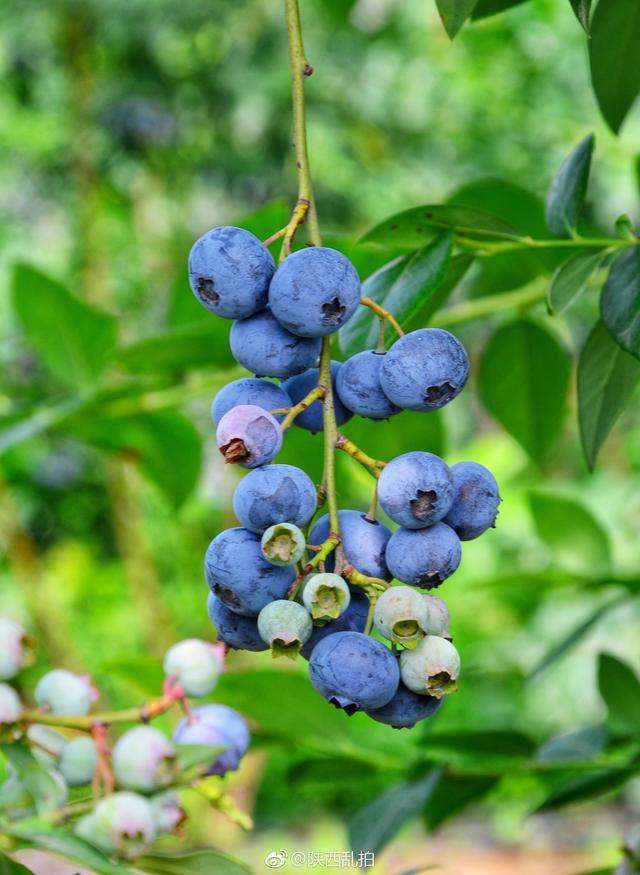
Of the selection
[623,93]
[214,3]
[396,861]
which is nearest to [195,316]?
[623,93]

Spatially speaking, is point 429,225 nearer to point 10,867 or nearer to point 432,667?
point 432,667

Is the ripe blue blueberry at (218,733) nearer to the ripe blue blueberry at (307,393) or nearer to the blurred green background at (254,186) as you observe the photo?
the ripe blue blueberry at (307,393)

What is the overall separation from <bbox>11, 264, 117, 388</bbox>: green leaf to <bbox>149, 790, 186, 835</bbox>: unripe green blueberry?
80 centimetres

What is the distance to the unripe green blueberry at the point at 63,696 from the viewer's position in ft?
1.68

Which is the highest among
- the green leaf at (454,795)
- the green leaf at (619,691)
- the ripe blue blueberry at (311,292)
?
the ripe blue blueberry at (311,292)

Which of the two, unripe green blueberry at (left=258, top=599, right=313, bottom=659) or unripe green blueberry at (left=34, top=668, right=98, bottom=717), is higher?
unripe green blueberry at (left=258, top=599, right=313, bottom=659)

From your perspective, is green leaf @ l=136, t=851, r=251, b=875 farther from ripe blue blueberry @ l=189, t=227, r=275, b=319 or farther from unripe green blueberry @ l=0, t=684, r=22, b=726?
ripe blue blueberry @ l=189, t=227, r=275, b=319

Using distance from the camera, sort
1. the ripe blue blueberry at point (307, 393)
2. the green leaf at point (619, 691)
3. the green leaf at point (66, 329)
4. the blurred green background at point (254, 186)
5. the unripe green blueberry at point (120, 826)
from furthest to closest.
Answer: the blurred green background at point (254, 186), the green leaf at point (66, 329), the green leaf at point (619, 691), the ripe blue blueberry at point (307, 393), the unripe green blueberry at point (120, 826)

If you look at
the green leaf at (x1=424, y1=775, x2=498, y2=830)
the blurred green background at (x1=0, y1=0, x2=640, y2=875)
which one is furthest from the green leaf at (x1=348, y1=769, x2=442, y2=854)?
the blurred green background at (x1=0, y1=0, x2=640, y2=875)

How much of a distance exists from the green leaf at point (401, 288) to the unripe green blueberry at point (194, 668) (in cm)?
23

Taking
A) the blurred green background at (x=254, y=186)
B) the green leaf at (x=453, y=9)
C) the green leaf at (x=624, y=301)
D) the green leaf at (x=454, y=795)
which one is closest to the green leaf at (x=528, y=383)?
the green leaf at (x=454, y=795)

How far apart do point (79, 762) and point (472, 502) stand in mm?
214

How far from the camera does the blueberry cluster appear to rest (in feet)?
1.59

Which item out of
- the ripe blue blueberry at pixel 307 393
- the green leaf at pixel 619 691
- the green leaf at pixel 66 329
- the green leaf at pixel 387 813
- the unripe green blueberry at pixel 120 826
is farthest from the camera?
the green leaf at pixel 66 329
